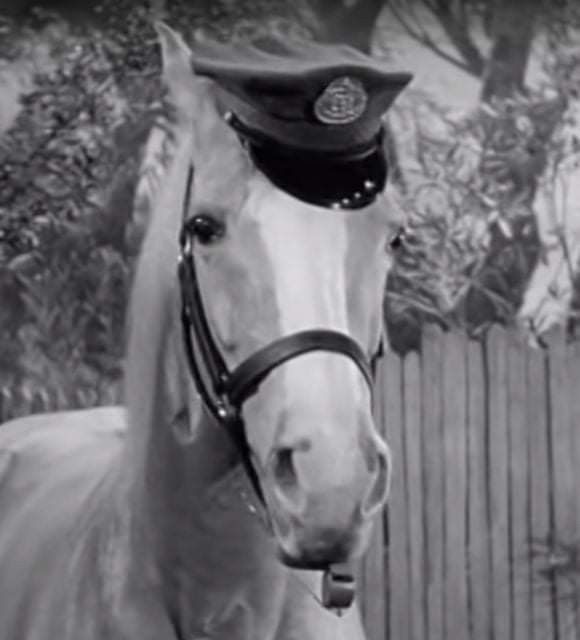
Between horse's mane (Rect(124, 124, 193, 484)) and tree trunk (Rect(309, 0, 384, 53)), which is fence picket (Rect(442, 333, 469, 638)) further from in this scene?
horse's mane (Rect(124, 124, 193, 484))

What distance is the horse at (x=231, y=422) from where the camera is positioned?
97.5 inches

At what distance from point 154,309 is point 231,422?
246 mm

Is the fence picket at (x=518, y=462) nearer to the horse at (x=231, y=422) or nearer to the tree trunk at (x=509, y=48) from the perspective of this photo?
the tree trunk at (x=509, y=48)

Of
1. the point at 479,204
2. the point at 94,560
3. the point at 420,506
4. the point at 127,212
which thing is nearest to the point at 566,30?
the point at 479,204

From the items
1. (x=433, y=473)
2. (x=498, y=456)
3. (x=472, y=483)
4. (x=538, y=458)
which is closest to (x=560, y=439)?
(x=538, y=458)

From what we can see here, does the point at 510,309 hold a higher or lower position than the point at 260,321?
lower

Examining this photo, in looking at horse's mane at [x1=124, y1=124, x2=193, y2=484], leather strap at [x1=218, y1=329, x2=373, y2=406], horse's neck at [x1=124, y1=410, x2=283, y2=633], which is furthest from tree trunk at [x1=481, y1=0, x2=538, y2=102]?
leather strap at [x1=218, y1=329, x2=373, y2=406]

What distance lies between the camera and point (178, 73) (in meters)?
2.84

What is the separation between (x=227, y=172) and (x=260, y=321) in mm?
238

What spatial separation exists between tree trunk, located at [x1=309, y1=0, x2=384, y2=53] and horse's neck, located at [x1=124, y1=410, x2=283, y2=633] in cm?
531

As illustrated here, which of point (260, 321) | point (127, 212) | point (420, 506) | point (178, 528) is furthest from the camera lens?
point (127, 212)

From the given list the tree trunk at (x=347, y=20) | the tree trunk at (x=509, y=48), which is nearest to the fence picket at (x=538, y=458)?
the tree trunk at (x=509, y=48)

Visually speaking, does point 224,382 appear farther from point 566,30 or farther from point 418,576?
point 566,30

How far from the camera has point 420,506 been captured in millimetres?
6449
